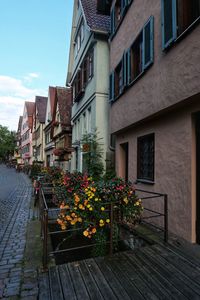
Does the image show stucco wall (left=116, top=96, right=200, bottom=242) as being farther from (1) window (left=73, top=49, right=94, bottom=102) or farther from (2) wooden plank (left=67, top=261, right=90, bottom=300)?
(1) window (left=73, top=49, right=94, bottom=102)

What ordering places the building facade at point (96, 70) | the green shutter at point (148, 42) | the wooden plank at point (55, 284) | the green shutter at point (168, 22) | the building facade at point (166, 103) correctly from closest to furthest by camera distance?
1. the wooden plank at point (55, 284)
2. the building facade at point (166, 103)
3. the green shutter at point (168, 22)
4. the green shutter at point (148, 42)
5. the building facade at point (96, 70)

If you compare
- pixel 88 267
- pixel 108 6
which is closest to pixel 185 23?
pixel 88 267

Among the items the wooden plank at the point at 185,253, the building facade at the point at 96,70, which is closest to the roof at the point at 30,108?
the building facade at the point at 96,70

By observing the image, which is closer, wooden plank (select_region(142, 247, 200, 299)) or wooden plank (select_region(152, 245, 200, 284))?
wooden plank (select_region(142, 247, 200, 299))

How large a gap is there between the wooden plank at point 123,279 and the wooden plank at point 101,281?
198 mm

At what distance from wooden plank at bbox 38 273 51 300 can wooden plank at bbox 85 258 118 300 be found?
0.65 metres

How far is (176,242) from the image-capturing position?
14.7 feet

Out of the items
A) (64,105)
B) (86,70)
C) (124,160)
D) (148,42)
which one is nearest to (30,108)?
(64,105)

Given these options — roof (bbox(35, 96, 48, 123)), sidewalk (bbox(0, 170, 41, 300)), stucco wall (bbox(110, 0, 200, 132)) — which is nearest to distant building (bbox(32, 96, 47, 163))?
roof (bbox(35, 96, 48, 123))

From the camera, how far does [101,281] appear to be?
3.11 meters

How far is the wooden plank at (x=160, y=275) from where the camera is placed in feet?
9.17

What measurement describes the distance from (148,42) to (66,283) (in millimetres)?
5615

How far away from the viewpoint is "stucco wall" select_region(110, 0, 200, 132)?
411 centimetres

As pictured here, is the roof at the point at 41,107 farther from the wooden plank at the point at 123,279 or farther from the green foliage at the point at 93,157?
the wooden plank at the point at 123,279
